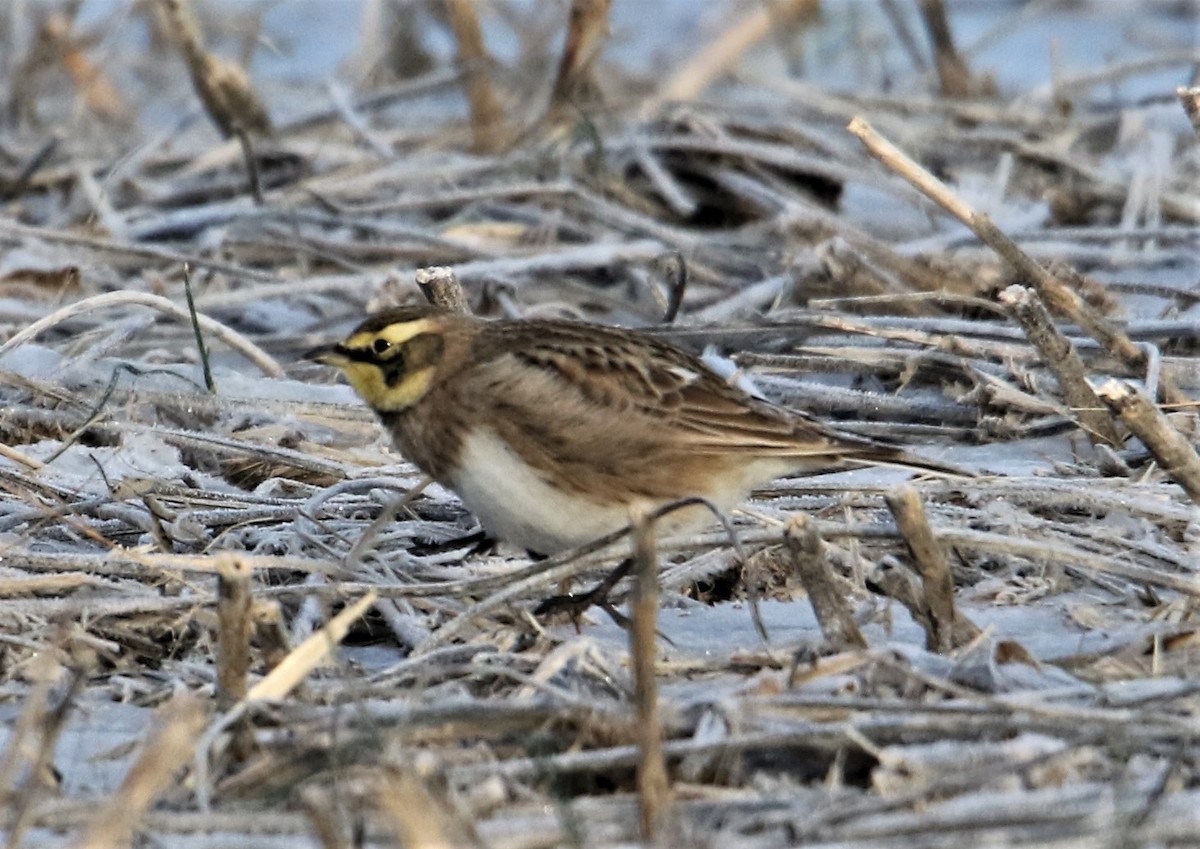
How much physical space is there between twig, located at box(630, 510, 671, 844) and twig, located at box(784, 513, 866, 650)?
60 centimetres

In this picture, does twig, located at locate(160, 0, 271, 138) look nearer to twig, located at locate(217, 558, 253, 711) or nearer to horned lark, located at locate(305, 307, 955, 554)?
horned lark, located at locate(305, 307, 955, 554)

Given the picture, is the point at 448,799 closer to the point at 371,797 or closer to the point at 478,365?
the point at 371,797

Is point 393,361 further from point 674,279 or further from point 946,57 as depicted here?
point 946,57

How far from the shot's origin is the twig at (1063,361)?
507cm

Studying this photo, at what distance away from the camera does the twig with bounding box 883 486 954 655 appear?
13.8 ft

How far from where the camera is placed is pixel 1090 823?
334 cm

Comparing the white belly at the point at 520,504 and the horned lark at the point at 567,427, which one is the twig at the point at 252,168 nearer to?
the horned lark at the point at 567,427

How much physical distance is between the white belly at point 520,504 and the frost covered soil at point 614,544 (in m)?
0.18

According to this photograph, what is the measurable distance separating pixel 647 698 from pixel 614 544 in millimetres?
1204

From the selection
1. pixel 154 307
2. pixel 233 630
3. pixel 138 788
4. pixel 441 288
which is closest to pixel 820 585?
pixel 233 630

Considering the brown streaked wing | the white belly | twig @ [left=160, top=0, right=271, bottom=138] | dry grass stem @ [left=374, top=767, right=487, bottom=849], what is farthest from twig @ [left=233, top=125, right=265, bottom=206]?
dry grass stem @ [left=374, top=767, right=487, bottom=849]

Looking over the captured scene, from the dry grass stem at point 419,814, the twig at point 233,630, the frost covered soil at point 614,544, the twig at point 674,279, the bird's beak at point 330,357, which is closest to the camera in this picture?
the dry grass stem at point 419,814

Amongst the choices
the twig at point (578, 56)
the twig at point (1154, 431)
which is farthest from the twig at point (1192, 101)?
the twig at point (578, 56)

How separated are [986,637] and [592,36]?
5.58 metres
